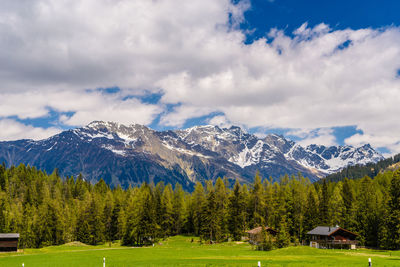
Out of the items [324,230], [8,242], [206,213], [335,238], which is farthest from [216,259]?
[8,242]

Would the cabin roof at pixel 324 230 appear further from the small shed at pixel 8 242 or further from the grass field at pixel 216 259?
the small shed at pixel 8 242

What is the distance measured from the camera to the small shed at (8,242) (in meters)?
88.8

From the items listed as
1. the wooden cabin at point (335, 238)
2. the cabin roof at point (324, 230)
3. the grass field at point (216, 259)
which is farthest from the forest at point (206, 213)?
the grass field at point (216, 259)

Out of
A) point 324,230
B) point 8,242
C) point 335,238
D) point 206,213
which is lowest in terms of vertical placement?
point 335,238

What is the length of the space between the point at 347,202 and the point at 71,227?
9496 cm

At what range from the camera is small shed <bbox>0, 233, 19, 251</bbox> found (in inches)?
3494

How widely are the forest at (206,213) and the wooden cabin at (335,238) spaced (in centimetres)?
622

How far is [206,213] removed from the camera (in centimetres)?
11375

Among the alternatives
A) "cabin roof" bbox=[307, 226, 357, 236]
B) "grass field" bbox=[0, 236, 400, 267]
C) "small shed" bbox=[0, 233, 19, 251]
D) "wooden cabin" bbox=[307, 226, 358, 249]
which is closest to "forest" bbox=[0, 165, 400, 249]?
"cabin roof" bbox=[307, 226, 357, 236]

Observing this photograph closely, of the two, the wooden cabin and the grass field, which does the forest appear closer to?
the wooden cabin

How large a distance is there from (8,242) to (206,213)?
195 feet

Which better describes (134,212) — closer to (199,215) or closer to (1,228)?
(199,215)

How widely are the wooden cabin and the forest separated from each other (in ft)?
20.4

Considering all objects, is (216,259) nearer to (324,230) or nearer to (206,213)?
(324,230)
